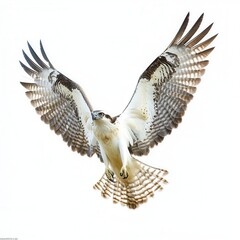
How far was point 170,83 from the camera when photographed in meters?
12.8

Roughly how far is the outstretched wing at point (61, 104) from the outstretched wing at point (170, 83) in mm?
930

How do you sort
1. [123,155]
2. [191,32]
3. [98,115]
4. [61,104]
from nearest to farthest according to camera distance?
[98,115], [191,32], [123,155], [61,104]

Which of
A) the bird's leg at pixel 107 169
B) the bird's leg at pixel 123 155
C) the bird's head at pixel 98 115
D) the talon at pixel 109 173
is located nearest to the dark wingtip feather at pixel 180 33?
the bird's head at pixel 98 115

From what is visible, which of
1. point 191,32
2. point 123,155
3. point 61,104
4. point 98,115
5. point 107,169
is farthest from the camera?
point 61,104

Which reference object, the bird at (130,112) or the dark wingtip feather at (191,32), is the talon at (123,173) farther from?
the dark wingtip feather at (191,32)

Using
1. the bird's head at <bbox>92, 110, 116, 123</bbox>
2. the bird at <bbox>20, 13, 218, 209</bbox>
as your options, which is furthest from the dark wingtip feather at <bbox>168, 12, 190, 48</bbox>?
the bird's head at <bbox>92, 110, 116, 123</bbox>

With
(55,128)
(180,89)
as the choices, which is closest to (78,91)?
(55,128)

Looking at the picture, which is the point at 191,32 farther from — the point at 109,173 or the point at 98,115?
the point at 109,173

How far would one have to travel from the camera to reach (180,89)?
1277 cm

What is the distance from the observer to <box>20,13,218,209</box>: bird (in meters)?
12.7

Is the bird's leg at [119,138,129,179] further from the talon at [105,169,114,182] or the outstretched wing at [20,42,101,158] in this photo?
the outstretched wing at [20,42,101,158]

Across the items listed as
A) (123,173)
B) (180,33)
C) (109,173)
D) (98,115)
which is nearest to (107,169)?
(109,173)

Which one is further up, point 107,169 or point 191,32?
point 191,32

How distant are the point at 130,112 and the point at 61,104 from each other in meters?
1.48
